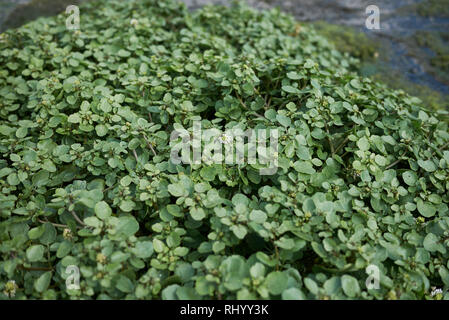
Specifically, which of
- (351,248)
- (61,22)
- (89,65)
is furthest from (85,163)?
(61,22)

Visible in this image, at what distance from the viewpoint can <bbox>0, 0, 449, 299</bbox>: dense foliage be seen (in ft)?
5.37

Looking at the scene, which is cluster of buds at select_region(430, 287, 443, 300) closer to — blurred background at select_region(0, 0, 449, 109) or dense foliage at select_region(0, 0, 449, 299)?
dense foliage at select_region(0, 0, 449, 299)

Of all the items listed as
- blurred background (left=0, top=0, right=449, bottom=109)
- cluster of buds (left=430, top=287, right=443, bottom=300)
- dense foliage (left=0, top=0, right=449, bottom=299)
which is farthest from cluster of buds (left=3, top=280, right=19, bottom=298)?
blurred background (left=0, top=0, right=449, bottom=109)

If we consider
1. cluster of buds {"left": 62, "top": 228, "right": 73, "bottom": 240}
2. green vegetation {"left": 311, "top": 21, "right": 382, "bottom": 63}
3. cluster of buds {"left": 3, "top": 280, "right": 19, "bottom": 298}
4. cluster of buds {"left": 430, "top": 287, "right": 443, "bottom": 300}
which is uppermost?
green vegetation {"left": 311, "top": 21, "right": 382, "bottom": 63}

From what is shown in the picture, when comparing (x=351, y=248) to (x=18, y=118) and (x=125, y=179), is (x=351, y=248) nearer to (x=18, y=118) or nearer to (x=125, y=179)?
(x=125, y=179)

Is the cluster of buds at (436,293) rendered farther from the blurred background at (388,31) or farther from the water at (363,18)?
the water at (363,18)

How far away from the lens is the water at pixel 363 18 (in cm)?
383

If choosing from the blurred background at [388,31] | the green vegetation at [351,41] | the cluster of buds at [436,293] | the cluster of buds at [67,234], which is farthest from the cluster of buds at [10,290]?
the green vegetation at [351,41]

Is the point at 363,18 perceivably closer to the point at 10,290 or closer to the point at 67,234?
the point at 67,234

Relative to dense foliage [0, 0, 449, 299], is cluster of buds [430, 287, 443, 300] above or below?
below

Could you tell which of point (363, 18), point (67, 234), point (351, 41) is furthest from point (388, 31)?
point (67, 234)

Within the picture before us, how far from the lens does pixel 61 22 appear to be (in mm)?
3252

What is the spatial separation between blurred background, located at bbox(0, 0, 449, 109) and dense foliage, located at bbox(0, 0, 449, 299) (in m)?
1.06

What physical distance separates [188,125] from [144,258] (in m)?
0.87
